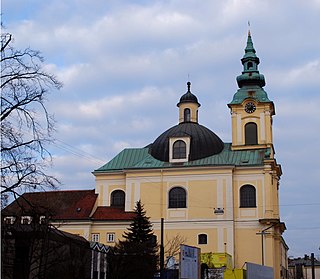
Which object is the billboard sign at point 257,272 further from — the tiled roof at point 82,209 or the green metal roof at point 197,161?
the tiled roof at point 82,209

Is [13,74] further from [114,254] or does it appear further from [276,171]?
[276,171]

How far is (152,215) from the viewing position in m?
65.1

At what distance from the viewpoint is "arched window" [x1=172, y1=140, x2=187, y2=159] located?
220ft

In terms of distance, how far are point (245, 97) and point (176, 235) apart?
17.6 m

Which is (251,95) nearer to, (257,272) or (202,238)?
(202,238)

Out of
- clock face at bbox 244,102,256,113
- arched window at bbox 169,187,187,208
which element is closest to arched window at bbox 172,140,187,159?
arched window at bbox 169,187,187,208

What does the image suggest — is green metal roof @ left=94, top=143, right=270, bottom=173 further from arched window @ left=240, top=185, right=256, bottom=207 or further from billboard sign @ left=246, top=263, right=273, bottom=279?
billboard sign @ left=246, top=263, right=273, bottom=279

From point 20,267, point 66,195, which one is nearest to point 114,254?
point 20,267

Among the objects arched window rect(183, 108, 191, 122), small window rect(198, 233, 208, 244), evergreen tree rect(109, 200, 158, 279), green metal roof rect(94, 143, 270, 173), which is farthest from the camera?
arched window rect(183, 108, 191, 122)

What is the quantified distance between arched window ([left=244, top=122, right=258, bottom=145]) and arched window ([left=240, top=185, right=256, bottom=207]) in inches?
243

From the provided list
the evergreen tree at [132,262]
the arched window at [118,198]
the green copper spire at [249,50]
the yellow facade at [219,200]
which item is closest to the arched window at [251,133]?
the yellow facade at [219,200]

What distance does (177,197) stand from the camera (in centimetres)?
6525

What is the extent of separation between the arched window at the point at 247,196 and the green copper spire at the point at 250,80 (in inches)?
413

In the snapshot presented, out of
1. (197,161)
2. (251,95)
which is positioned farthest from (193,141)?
(251,95)
